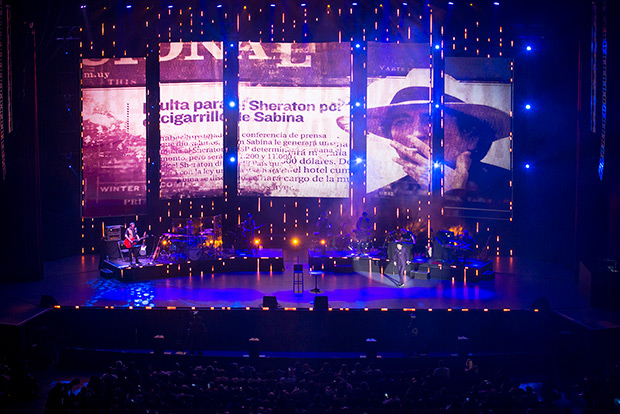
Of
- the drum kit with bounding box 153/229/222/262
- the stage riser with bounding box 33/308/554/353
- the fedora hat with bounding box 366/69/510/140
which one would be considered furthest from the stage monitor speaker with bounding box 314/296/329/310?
the fedora hat with bounding box 366/69/510/140

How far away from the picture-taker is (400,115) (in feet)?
62.4

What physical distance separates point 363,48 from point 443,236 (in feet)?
18.9

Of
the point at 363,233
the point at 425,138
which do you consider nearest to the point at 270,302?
the point at 363,233

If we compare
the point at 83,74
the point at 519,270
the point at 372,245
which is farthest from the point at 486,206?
the point at 83,74

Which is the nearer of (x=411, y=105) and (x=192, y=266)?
(x=192, y=266)

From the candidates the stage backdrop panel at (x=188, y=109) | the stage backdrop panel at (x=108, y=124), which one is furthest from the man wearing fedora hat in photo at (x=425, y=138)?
the stage backdrop panel at (x=108, y=124)

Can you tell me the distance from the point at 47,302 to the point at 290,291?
5.01 m

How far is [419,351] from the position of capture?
1337cm

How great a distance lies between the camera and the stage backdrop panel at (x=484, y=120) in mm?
18469

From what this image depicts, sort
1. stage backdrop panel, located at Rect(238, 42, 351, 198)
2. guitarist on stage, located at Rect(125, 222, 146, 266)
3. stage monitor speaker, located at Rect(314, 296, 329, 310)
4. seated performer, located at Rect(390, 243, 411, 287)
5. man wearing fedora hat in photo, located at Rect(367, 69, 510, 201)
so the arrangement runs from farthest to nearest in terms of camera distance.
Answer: stage backdrop panel, located at Rect(238, 42, 351, 198), man wearing fedora hat in photo, located at Rect(367, 69, 510, 201), guitarist on stage, located at Rect(125, 222, 146, 266), seated performer, located at Rect(390, 243, 411, 287), stage monitor speaker, located at Rect(314, 296, 329, 310)

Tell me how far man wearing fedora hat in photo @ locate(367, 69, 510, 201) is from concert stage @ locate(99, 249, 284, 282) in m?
3.70

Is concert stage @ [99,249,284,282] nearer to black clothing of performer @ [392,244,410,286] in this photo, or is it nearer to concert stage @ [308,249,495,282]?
concert stage @ [308,249,495,282]

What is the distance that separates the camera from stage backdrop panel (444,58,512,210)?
18.5 meters

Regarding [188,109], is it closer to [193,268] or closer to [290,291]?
[193,268]
